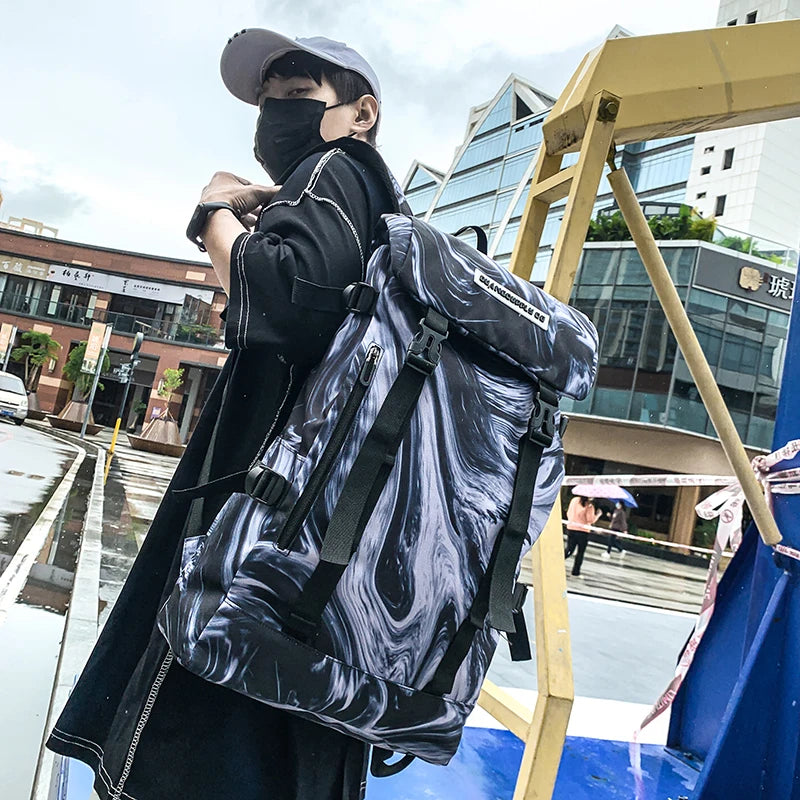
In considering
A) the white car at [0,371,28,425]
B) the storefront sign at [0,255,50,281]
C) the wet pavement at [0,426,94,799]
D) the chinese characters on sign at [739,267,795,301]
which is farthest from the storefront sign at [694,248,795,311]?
the storefront sign at [0,255,50,281]

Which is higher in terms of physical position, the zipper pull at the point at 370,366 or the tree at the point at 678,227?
the tree at the point at 678,227

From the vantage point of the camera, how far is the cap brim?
0.98 metres

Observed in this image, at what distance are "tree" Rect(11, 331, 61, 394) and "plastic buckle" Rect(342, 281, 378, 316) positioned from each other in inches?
1447

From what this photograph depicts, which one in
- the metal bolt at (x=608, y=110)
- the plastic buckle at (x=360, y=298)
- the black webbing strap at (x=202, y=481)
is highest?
the metal bolt at (x=608, y=110)

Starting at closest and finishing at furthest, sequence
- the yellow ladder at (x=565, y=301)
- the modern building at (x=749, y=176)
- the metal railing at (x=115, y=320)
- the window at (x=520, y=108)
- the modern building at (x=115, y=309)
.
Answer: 1. the yellow ladder at (x=565, y=301)
2. the window at (x=520, y=108)
3. the metal railing at (x=115, y=320)
4. the modern building at (x=115, y=309)
5. the modern building at (x=749, y=176)

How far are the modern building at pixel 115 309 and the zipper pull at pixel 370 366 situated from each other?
31.5 meters

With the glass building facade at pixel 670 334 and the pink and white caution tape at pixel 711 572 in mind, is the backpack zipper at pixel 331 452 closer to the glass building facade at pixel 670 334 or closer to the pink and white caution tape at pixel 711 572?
the pink and white caution tape at pixel 711 572

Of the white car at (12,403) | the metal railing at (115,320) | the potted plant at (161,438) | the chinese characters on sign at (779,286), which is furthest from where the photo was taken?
the metal railing at (115,320)

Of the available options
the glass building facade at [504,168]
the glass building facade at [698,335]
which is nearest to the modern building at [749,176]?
the glass building facade at [504,168]

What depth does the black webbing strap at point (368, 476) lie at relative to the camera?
72 centimetres

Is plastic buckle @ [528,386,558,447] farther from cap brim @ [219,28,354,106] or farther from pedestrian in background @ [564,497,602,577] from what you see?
pedestrian in background @ [564,497,602,577]

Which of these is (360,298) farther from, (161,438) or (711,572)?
(161,438)

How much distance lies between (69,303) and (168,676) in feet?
128

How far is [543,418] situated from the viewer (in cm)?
85
